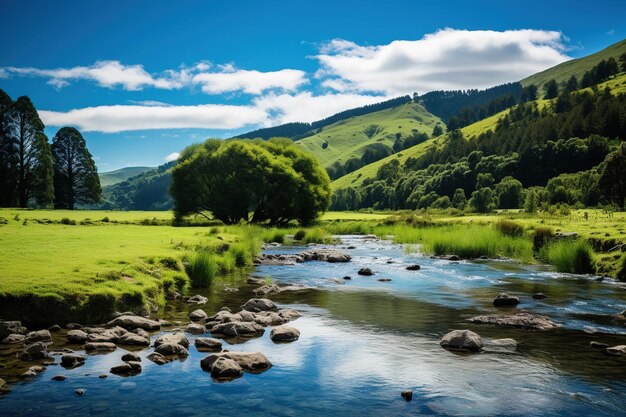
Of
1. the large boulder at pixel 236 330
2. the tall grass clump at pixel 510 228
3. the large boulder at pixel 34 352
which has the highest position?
the tall grass clump at pixel 510 228

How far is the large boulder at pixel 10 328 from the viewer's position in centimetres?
1538

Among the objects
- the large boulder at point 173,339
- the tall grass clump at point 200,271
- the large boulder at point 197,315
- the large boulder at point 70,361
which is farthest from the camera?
the tall grass clump at point 200,271

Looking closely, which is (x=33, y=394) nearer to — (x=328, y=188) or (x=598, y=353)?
(x=598, y=353)

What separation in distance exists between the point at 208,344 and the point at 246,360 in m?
2.17

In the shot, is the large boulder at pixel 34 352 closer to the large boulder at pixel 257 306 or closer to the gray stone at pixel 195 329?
the gray stone at pixel 195 329

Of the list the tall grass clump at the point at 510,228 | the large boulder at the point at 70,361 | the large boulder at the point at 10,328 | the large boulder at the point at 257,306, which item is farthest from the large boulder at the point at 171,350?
the tall grass clump at the point at 510,228

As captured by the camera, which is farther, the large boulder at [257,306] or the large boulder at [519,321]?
the large boulder at [257,306]

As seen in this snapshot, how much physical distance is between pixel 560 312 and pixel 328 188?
7124 centimetres

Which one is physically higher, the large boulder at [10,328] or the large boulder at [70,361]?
the large boulder at [10,328]

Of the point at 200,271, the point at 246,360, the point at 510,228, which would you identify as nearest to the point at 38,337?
the point at 246,360

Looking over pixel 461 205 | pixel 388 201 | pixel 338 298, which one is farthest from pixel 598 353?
pixel 388 201

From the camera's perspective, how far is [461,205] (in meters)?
138

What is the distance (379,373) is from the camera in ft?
44.3

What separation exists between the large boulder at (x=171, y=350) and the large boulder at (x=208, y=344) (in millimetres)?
680
